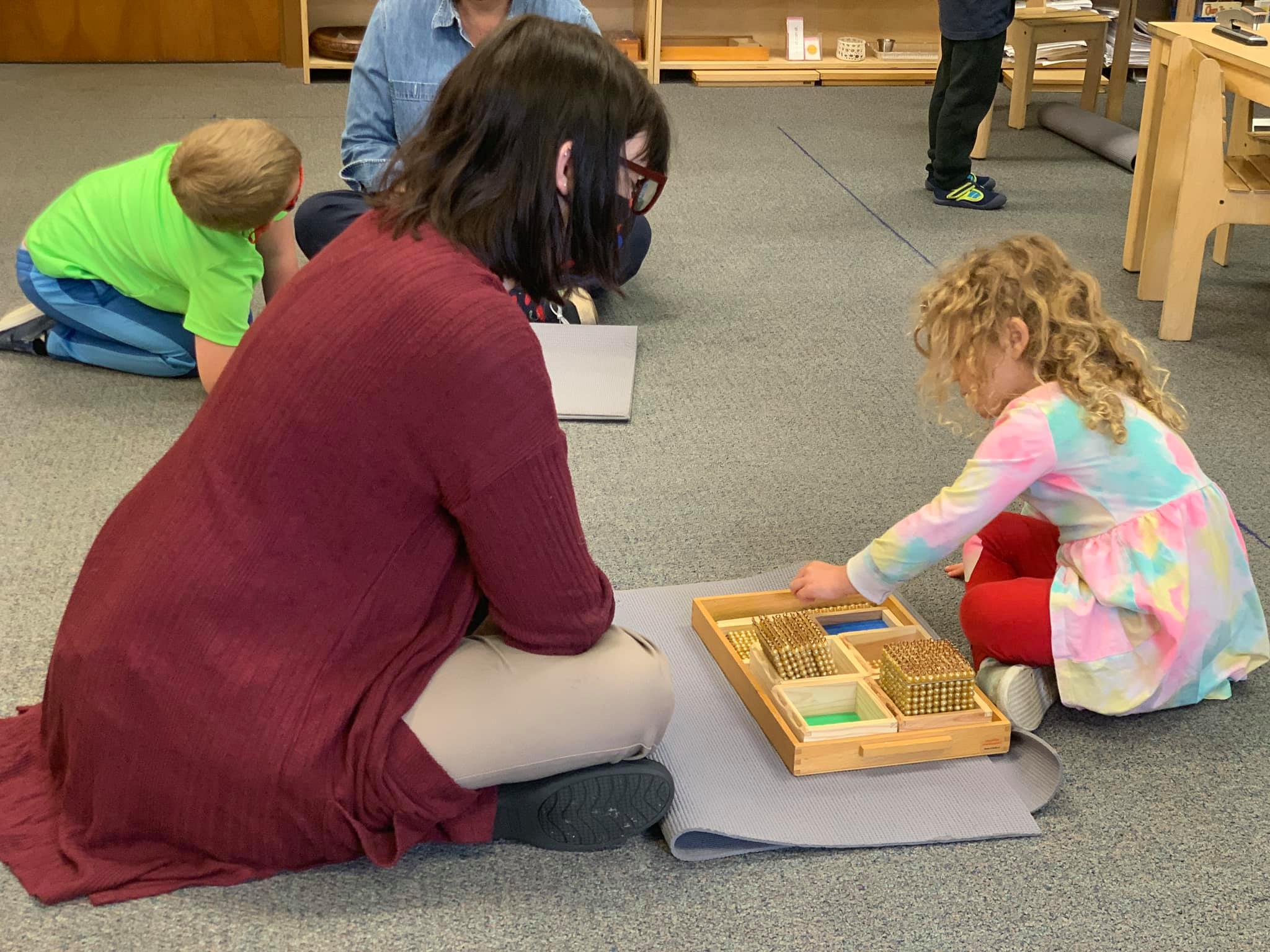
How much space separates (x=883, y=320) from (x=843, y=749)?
1.57 m

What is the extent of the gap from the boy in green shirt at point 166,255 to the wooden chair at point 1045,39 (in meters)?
2.74

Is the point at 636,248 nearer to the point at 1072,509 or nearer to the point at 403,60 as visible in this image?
the point at 403,60

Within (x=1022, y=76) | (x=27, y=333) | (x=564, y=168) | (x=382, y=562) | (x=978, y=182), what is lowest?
(x=27, y=333)

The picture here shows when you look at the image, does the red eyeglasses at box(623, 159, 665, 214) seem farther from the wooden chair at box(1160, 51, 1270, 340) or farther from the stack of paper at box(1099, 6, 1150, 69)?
the stack of paper at box(1099, 6, 1150, 69)

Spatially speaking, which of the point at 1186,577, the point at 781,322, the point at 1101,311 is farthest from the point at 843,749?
the point at 781,322

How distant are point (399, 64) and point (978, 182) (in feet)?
5.99

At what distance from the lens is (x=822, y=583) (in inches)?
62.9

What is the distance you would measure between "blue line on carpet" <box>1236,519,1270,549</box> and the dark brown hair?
1.28m

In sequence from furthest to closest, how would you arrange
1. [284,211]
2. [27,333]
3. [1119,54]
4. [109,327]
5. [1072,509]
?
[1119,54]
[27,333]
[109,327]
[284,211]
[1072,509]

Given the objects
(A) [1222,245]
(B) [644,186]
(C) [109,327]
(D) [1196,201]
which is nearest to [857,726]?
(B) [644,186]

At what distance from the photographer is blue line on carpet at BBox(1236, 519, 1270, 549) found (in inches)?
77.2

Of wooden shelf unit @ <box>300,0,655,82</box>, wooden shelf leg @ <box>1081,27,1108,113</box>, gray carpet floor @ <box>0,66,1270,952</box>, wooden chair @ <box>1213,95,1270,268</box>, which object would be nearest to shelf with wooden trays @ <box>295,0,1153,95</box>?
wooden shelf unit @ <box>300,0,655,82</box>

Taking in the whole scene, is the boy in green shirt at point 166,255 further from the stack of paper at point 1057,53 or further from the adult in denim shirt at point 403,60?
the stack of paper at point 1057,53

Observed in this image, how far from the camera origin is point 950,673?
4.88ft
